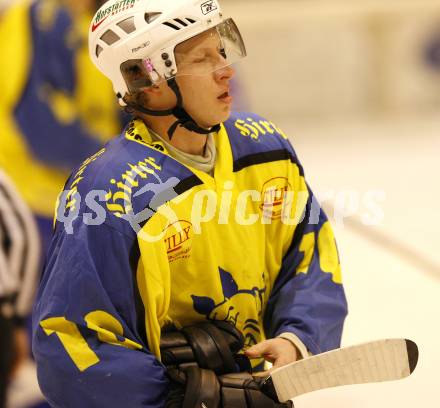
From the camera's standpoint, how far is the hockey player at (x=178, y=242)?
1.74 m

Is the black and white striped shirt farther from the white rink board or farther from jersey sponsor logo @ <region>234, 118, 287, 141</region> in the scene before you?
jersey sponsor logo @ <region>234, 118, 287, 141</region>

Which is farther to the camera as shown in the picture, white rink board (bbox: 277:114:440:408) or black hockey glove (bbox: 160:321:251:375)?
white rink board (bbox: 277:114:440:408)

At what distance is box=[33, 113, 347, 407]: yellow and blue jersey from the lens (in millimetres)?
1733

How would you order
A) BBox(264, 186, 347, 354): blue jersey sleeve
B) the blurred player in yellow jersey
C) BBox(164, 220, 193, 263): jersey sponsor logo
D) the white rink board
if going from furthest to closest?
the blurred player in yellow jersey, the white rink board, BBox(264, 186, 347, 354): blue jersey sleeve, BBox(164, 220, 193, 263): jersey sponsor logo

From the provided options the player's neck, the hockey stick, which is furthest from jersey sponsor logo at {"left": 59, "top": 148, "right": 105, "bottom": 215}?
the hockey stick

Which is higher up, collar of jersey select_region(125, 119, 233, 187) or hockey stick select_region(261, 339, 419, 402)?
collar of jersey select_region(125, 119, 233, 187)

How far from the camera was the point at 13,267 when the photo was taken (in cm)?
324

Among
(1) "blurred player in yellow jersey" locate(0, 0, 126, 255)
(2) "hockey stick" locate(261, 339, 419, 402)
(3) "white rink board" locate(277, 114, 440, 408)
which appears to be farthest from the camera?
(1) "blurred player in yellow jersey" locate(0, 0, 126, 255)

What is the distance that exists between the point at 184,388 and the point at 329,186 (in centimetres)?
313

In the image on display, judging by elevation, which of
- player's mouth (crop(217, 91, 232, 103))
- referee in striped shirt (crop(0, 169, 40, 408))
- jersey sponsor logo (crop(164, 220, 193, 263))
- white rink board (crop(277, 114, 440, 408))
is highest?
player's mouth (crop(217, 91, 232, 103))

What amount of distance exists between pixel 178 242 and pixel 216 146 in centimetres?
23

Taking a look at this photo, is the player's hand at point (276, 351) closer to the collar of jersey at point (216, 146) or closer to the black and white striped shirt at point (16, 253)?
the collar of jersey at point (216, 146)

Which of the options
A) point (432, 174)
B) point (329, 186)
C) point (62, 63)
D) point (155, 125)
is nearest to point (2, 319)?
point (62, 63)

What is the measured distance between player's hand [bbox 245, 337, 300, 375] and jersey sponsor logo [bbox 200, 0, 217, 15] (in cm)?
61
